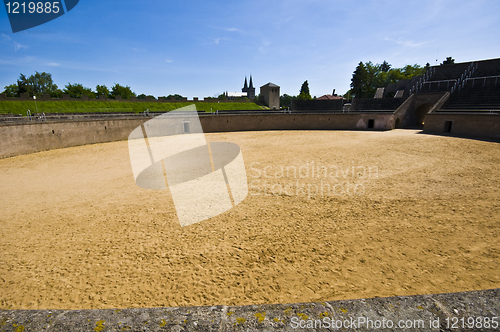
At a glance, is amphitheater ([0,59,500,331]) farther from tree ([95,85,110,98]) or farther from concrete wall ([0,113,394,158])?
tree ([95,85,110,98])

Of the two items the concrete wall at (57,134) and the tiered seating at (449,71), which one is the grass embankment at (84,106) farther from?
the tiered seating at (449,71)

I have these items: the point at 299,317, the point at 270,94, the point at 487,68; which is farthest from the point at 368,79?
the point at 299,317

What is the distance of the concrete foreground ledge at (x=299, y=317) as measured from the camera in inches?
65.8

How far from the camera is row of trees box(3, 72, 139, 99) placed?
2431 inches

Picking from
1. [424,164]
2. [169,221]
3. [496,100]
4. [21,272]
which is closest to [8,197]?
[21,272]

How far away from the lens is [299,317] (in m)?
1.77

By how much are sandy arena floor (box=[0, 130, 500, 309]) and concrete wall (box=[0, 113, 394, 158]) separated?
10.9 metres

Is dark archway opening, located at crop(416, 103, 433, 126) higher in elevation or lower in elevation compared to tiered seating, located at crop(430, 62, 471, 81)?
lower

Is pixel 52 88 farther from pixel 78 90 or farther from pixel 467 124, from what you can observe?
pixel 467 124

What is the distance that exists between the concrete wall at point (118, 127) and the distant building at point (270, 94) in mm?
52147

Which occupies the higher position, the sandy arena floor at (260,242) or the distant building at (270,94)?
the distant building at (270,94)

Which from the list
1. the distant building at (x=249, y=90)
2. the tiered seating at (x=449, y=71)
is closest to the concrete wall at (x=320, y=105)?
the tiered seating at (x=449, y=71)

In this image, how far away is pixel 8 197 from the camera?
975 cm

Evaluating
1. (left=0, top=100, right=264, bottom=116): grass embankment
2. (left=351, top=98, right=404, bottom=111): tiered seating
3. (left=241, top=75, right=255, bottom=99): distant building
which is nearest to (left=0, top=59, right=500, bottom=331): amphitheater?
(left=351, top=98, right=404, bottom=111): tiered seating
